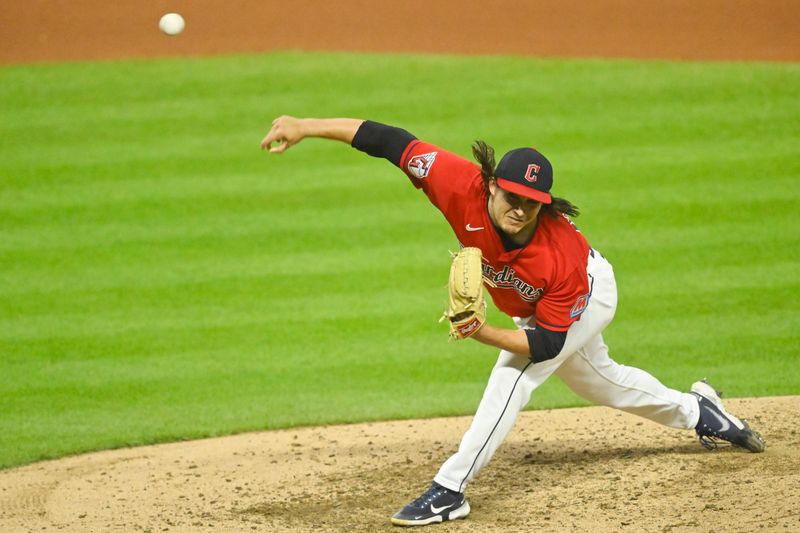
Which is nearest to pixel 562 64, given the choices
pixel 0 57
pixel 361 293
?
pixel 361 293

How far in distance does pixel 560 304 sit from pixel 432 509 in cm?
106

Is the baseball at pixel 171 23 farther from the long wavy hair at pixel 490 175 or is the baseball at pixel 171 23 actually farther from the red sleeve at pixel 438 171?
the long wavy hair at pixel 490 175

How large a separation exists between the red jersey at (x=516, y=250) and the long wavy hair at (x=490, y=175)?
0.03 m

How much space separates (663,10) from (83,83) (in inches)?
283

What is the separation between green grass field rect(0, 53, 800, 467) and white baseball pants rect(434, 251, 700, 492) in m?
1.49

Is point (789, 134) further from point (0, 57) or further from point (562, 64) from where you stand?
point (0, 57)

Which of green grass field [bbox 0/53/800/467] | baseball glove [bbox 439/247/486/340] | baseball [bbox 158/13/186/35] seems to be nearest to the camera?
baseball glove [bbox 439/247/486/340]

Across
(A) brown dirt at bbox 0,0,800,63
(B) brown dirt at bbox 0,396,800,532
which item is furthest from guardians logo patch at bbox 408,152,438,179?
(A) brown dirt at bbox 0,0,800,63

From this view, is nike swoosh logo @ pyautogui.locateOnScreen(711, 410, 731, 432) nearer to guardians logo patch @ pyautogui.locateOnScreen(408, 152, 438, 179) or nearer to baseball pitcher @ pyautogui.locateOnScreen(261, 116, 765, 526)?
baseball pitcher @ pyautogui.locateOnScreen(261, 116, 765, 526)

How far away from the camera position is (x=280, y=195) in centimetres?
958

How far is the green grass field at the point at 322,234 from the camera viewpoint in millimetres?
6875

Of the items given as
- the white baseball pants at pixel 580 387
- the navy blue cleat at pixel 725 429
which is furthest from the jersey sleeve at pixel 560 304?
the navy blue cleat at pixel 725 429

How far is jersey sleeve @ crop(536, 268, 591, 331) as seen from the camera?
14.7ft

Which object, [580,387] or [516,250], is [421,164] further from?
[580,387]
